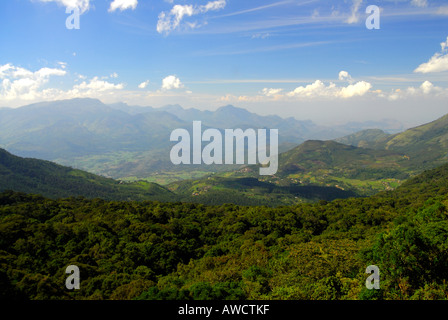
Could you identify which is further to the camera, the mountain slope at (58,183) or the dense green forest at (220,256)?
the mountain slope at (58,183)

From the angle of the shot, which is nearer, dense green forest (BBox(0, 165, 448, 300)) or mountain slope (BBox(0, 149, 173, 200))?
dense green forest (BBox(0, 165, 448, 300))

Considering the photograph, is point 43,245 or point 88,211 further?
point 88,211

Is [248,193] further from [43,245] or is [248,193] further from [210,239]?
[43,245]
